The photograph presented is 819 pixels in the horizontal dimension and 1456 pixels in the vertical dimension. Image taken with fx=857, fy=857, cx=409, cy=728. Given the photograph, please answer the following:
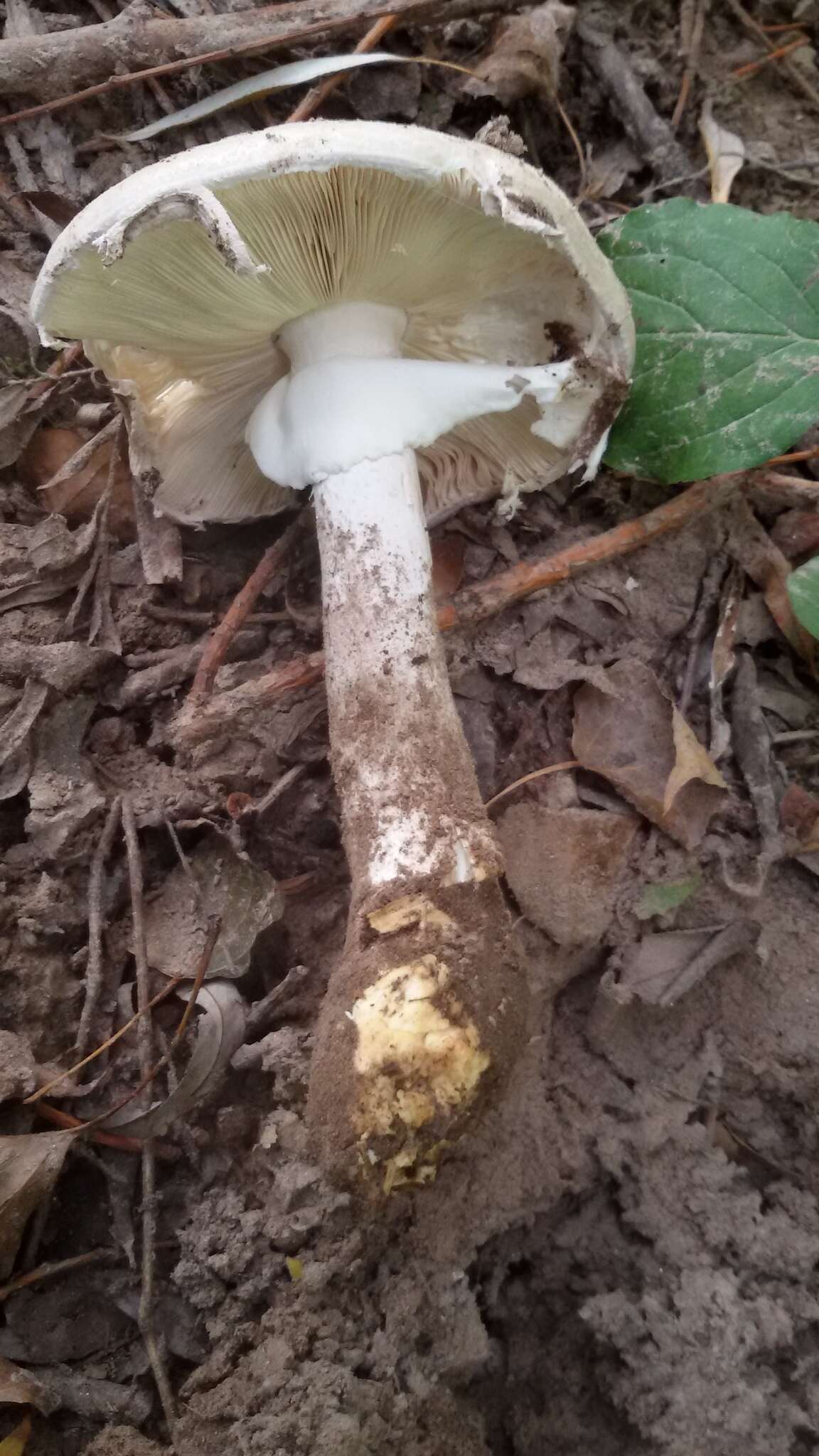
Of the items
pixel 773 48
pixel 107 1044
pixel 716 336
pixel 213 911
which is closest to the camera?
pixel 107 1044

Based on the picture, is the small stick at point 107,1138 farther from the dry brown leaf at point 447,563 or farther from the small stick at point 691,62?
the small stick at point 691,62

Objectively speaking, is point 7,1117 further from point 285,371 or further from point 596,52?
point 596,52

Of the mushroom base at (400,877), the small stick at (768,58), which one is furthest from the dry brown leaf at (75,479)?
the small stick at (768,58)

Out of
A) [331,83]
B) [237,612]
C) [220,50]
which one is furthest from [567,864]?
[220,50]

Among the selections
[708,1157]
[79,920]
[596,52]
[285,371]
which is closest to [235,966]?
[79,920]

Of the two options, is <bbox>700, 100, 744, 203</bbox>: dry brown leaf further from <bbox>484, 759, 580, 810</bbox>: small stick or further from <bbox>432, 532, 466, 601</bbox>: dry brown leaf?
<bbox>484, 759, 580, 810</bbox>: small stick

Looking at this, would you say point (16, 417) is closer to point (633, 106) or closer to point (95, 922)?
point (95, 922)

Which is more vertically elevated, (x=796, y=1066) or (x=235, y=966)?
(x=235, y=966)
